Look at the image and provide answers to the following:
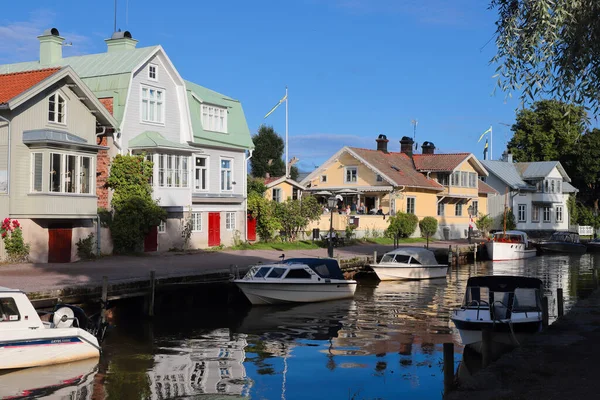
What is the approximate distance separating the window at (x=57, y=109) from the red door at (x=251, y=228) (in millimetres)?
16766

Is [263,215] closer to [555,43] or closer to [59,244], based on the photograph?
[59,244]

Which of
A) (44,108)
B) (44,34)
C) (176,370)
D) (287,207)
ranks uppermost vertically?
(44,34)

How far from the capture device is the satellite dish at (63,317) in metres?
20.2

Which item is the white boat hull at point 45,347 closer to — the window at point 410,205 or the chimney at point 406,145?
the window at point 410,205

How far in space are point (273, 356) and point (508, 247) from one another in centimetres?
4053

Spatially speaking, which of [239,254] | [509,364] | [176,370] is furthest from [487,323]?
[239,254]

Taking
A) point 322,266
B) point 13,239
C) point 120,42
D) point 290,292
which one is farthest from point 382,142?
point 13,239

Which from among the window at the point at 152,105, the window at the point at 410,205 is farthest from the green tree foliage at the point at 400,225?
the window at the point at 152,105

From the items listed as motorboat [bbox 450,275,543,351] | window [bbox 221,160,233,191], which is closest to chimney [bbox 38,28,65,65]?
window [bbox 221,160,233,191]

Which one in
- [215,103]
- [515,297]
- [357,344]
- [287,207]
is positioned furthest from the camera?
[287,207]

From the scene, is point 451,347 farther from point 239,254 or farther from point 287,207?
point 287,207

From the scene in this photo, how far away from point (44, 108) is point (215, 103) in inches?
541

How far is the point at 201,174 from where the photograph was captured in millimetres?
44844

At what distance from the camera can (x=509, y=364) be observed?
15922 millimetres
